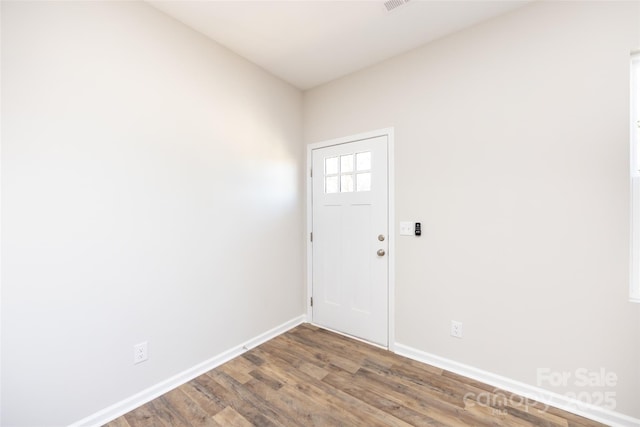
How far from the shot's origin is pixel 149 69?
1.87 m

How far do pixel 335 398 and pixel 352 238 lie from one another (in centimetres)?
139

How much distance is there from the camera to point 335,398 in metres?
1.85

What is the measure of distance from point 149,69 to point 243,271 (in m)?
1.76

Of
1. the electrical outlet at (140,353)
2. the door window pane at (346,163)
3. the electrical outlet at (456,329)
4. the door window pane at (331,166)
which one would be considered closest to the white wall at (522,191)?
the electrical outlet at (456,329)

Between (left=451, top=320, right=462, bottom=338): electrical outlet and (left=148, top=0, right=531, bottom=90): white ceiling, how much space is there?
236cm

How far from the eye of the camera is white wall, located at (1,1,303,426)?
139 centimetres

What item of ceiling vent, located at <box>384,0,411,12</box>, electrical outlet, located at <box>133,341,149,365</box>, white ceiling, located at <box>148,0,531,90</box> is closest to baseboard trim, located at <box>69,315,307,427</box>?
electrical outlet, located at <box>133,341,149,365</box>

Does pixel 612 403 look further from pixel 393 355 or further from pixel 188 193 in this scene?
pixel 188 193

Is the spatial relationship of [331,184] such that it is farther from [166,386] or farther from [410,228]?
[166,386]

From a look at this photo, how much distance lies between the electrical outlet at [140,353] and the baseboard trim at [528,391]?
207 cm

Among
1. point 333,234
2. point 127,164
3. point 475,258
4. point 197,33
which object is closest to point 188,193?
point 127,164

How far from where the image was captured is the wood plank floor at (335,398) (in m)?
1.65

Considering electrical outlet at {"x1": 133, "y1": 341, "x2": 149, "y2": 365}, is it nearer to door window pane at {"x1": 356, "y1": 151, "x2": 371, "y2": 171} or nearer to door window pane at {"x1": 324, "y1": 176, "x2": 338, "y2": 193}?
door window pane at {"x1": 324, "y1": 176, "x2": 338, "y2": 193}

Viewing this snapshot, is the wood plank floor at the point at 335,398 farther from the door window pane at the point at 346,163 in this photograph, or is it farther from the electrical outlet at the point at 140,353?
the door window pane at the point at 346,163
